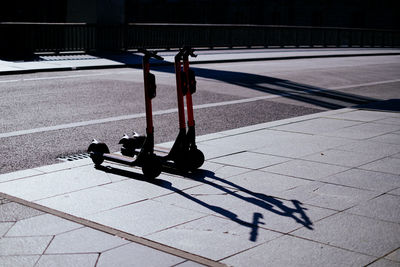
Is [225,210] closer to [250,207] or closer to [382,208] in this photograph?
[250,207]

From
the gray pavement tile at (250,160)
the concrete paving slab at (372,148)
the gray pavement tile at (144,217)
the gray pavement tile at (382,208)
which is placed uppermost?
the concrete paving slab at (372,148)

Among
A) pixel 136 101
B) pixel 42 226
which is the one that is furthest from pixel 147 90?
pixel 136 101

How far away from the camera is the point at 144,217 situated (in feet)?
17.8

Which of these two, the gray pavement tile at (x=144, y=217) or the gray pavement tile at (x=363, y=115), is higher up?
the gray pavement tile at (x=363, y=115)

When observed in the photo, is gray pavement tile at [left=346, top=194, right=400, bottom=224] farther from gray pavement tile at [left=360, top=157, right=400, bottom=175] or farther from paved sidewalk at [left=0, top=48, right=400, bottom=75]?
paved sidewalk at [left=0, top=48, right=400, bottom=75]

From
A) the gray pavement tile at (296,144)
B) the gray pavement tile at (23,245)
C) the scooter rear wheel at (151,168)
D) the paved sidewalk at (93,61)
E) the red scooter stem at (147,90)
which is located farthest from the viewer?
the paved sidewalk at (93,61)

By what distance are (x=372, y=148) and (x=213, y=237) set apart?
14.4ft

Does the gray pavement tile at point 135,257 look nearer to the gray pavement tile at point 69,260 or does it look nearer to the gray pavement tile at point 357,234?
the gray pavement tile at point 69,260

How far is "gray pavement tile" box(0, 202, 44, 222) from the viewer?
17.5 feet

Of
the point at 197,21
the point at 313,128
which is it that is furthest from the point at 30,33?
the point at 197,21

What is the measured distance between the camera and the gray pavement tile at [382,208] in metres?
5.51

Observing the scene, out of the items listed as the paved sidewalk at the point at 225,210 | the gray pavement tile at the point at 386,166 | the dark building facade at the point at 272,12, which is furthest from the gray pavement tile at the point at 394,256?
the dark building facade at the point at 272,12

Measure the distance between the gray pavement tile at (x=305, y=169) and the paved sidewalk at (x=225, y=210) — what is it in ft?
0.04

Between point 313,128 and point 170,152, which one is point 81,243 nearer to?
point 170,152
